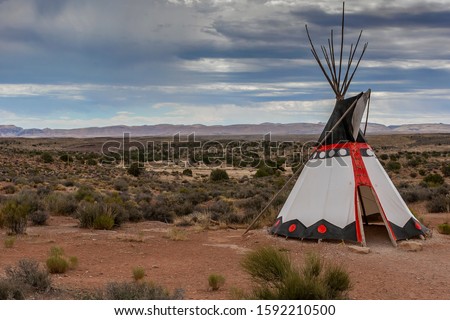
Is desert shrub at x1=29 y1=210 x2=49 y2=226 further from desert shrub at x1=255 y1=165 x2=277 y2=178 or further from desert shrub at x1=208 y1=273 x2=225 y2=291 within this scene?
desert shrub at x1=255 y1=165 x2=277 y2=178

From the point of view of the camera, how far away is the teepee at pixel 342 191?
11.3 m

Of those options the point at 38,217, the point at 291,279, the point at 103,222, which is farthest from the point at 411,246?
the point at 38,217

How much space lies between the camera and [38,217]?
571 inches

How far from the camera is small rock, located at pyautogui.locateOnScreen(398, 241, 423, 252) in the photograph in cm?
1072

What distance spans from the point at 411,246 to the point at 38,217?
400 inches

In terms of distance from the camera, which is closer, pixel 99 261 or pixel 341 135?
pixel 99 261

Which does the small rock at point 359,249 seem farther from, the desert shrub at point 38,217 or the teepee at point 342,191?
the desert shrub at point 38,217

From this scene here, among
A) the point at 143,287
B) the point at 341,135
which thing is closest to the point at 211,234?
the point at 341,135

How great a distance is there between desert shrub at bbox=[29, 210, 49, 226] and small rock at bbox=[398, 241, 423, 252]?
32.3 feet

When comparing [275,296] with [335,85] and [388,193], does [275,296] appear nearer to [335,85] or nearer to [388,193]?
[388,193]

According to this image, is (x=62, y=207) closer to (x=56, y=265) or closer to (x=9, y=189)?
(x=9, y=189)

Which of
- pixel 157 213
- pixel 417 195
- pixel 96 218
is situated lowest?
pixel 157 213
